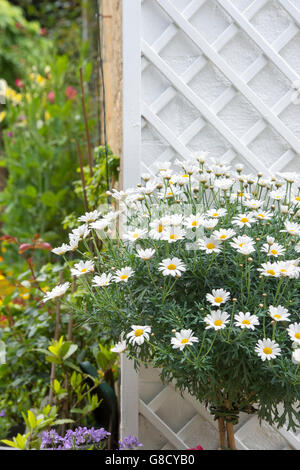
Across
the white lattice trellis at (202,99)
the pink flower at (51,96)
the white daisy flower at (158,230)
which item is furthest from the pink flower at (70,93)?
the white daisy flower at (158,230)

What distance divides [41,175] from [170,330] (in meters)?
2.03

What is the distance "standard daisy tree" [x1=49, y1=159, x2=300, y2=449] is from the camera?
1042mm

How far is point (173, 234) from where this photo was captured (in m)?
1.11

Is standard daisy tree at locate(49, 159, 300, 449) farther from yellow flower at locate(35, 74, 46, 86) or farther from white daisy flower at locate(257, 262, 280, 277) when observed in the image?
yellow flower at locate(35, 74, 46, 86)

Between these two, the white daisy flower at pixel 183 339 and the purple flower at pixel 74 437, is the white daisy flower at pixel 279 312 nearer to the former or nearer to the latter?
the white daisy flower at pixel 183 339

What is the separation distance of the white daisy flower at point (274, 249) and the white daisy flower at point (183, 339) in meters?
0.23

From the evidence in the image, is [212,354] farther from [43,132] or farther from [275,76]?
[43,132]

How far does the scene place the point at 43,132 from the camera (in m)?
2.98

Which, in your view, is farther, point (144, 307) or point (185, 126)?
point (185, 126)

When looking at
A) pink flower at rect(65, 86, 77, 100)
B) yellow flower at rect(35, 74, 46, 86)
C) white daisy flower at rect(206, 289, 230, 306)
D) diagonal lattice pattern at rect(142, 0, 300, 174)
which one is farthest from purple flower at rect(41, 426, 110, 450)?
yellow flower at rect(35, 74, 46, 86)

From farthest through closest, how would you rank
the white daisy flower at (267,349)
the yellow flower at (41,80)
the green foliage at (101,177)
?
Result: the yellow flower at (41,80), the green foliage at (101,177), the white daisy flower at (267,349)

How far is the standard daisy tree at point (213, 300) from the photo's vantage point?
104 cm

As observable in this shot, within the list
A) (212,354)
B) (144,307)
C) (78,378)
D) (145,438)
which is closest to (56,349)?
(78,378)

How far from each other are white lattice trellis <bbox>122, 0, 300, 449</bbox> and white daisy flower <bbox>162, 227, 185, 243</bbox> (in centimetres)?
49
